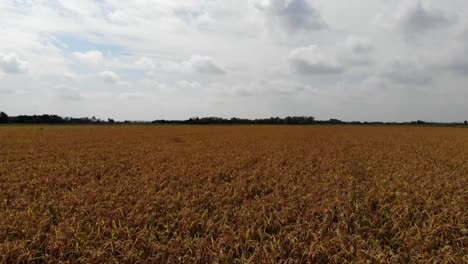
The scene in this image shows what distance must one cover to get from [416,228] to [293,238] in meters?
1.92

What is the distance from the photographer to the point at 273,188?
827cm

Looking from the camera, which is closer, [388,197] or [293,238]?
[293,238]

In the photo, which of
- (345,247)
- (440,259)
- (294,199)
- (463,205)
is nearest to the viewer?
(440,259)

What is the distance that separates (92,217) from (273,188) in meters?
4.16

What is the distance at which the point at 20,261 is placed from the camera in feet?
14.2

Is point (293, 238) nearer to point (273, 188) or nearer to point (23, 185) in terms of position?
point (273, 188)

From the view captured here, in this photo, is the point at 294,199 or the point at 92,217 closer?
the point at 92,217

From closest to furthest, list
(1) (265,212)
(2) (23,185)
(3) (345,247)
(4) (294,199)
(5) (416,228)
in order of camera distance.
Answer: (3) (345,247), (5) (416,228), (1) (265,212), (4) (294,199), (2) (23,185)

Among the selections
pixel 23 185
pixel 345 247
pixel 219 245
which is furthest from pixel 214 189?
pixel 23 185

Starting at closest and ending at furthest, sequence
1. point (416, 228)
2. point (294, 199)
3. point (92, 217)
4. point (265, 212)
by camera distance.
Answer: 1. point (416, 228)
2. point (92, 217)
3. point (265, 212)
4. point (294, 199)

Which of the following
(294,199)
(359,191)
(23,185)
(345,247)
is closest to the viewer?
(345,247)

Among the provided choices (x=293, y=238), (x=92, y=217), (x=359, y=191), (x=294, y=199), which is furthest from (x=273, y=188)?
(x=92, y=217)

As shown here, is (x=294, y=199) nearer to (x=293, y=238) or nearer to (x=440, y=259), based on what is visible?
(x=293, y=238)

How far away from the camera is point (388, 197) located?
289 inches
